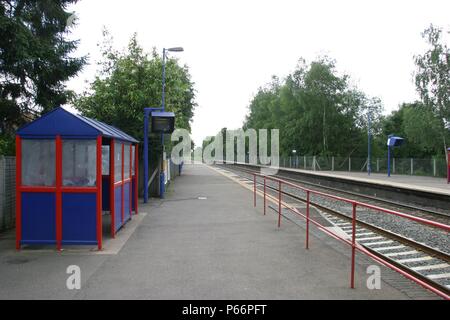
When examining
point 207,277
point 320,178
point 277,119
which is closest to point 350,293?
point 207,277

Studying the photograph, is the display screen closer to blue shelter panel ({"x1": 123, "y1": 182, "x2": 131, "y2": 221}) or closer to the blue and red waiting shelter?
blue shelter panel ({"x1": 123, "y1": 182, "x2": 131, "y2": 221})

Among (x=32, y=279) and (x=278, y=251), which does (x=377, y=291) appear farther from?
(x=32, y=279)

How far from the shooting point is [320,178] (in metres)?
31.7

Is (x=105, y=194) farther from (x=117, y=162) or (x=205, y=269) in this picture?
(x=205, y=269)

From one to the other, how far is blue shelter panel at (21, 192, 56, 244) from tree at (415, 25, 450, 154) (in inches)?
1655

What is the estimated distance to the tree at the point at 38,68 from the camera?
1248cm

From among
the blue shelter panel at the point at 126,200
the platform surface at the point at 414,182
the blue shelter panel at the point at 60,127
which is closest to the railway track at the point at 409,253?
the blue shelter panel at the point at 126,200

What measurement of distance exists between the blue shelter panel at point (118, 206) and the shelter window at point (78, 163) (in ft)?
3.03

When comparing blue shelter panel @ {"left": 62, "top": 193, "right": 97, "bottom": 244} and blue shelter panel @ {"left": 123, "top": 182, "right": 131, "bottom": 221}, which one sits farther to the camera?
blue shelter panel @ {"left": 123, "top": 182, "right": 131, "bottom": 221}

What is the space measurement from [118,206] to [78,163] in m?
1.66

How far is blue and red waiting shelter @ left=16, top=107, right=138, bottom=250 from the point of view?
7539 mm

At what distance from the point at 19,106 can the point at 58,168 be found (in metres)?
8.04

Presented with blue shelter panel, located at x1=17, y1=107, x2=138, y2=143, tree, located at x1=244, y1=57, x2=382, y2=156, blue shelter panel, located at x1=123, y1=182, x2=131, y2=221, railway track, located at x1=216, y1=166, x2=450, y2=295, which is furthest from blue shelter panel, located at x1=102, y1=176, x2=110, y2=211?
tree, located at x1=244, y1=57, x2=382, y2=156

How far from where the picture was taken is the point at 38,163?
762cm
